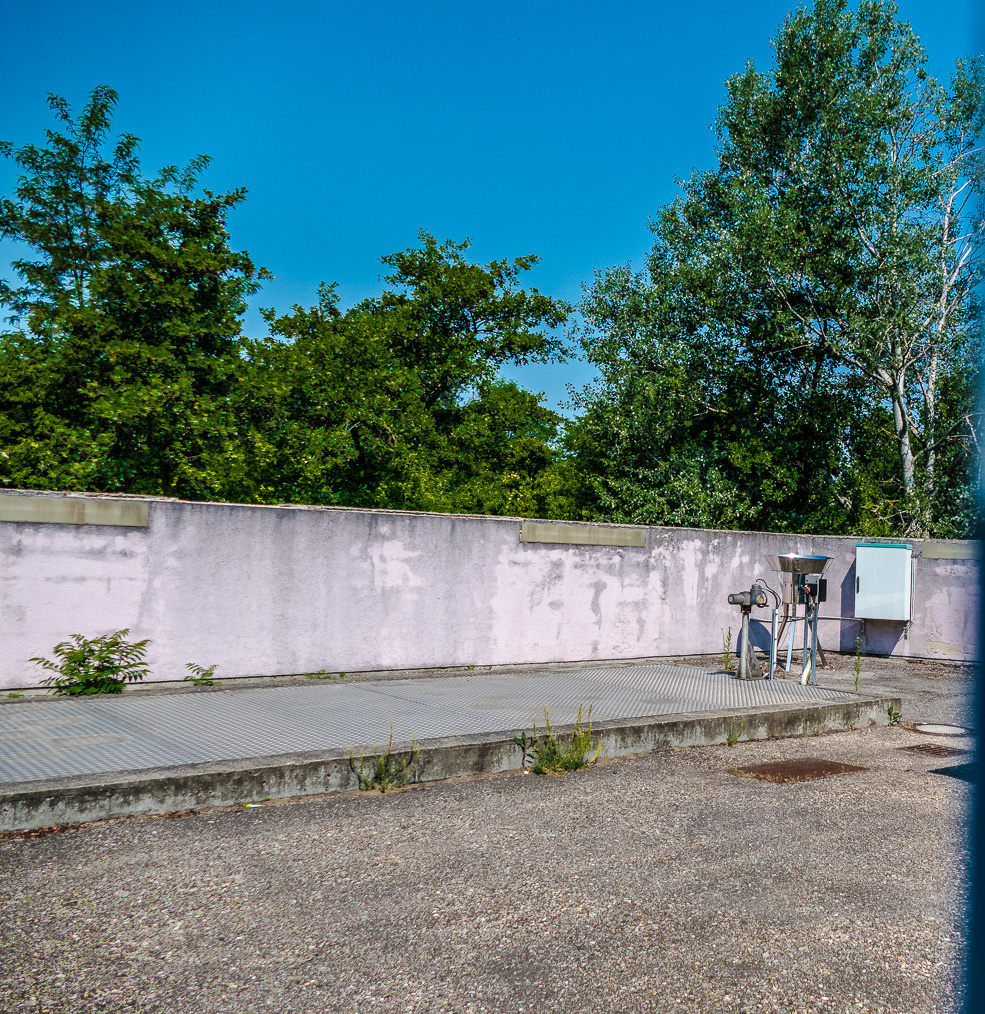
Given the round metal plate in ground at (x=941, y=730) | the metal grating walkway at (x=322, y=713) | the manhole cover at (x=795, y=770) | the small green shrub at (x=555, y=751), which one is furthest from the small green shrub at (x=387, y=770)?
the round metal plate in ground at (x=941, y=730)

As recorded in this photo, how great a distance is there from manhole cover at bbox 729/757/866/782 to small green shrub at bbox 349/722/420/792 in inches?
93.7

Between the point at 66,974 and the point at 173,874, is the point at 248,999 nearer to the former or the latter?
the point at 66,974

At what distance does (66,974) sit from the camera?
9.66 ft

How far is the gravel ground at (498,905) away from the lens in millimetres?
2924

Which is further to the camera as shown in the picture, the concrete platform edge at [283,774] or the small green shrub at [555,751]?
the small green shrub at [555,751]

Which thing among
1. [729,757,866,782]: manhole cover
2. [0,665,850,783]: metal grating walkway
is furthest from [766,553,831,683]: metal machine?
[729,757,866,782]: manhole cover

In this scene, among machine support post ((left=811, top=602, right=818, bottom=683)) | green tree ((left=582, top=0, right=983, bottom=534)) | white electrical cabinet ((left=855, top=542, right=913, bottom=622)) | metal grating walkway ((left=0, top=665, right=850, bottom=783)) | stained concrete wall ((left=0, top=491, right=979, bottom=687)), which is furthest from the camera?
green tree ((left=582, top=0, right=983, bottom=534))

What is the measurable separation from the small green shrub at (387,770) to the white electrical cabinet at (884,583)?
930 cm

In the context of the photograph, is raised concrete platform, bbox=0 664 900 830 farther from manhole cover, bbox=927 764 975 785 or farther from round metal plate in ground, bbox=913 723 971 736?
manhole cover, bbox=927 764 975 785

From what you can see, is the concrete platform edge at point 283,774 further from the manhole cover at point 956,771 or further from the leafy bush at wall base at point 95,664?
the leafy bush at wall base at point 95,664

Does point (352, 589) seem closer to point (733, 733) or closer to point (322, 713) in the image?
point (322, 713)

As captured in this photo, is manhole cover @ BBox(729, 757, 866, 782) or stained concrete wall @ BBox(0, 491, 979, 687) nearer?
manhole cover @ BBox(729, 757, 866, 782)

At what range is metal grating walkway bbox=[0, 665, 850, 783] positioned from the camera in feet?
17.4

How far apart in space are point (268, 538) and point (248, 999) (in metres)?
5.90
